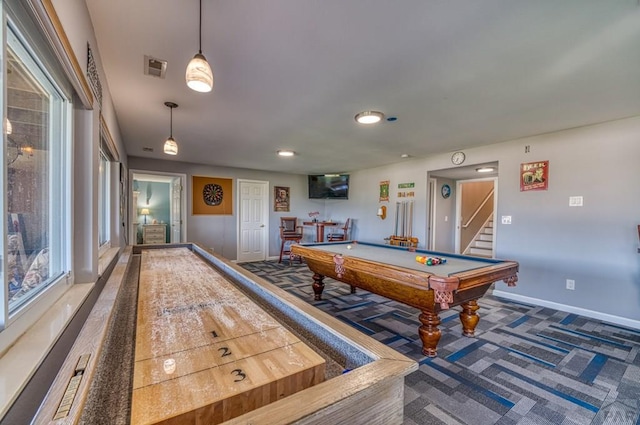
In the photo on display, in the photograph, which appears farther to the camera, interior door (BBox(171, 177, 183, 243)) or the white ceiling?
interior door (BBox(171, 177, 183, 243))

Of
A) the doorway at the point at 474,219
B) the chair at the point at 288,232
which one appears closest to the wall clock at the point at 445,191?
the doorway at the point at 474,219

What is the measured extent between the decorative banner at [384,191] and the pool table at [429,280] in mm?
3003

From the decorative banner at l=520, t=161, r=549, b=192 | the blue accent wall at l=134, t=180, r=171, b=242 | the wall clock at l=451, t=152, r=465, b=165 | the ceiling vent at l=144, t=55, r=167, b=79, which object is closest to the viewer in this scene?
the ceiling vent at l=144, t=55, r=167, b=79

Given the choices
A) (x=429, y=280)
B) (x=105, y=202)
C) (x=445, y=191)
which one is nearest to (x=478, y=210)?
(x=445, y=191)

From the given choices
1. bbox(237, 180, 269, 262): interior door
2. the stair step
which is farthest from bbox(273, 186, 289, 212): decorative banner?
the stair step

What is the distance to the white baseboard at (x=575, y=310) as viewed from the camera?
3.04 meters

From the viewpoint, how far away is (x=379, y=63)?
2.01 metres

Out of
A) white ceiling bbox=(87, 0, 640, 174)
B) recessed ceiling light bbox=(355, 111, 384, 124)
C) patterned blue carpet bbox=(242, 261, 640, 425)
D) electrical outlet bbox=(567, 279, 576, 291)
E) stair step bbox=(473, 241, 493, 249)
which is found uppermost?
white ceiling bbox=(87, 0, 640, 174)

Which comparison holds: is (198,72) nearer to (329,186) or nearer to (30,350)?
(30,350)

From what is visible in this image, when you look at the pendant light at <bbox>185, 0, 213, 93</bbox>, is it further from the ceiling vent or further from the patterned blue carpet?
the patterned blue carpet

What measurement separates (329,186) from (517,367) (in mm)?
5542

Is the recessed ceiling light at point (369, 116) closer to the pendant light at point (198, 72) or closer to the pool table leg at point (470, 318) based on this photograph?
the pendant light at point (198, 72)

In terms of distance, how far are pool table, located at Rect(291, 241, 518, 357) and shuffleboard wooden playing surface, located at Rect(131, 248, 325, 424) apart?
4.72 feet

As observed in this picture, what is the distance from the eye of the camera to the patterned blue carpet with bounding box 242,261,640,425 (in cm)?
171
